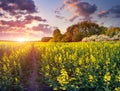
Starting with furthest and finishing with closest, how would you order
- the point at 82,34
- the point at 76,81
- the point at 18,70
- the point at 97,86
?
1. the point at 82,34
2. the point at 18,70
3. the point at 76,81
4. the point at 97,86

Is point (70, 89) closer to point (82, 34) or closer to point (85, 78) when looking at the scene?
point (85, 78)

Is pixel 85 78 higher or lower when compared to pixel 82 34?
lower

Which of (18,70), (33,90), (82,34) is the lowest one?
(33,90)

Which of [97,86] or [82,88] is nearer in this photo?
[97,86]

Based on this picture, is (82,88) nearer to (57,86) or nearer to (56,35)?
(57,86)

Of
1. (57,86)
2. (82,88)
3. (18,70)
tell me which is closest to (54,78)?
(57,86)

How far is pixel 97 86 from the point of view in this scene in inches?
367

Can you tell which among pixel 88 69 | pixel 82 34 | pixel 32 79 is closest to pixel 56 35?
pixel 82 34

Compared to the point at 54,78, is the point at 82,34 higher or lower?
higher

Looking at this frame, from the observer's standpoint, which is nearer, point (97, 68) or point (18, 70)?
point (97, 68)

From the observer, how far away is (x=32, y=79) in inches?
544

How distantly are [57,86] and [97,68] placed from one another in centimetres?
171

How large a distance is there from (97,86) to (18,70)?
535cm

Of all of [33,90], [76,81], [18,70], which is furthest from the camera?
[18,70]
